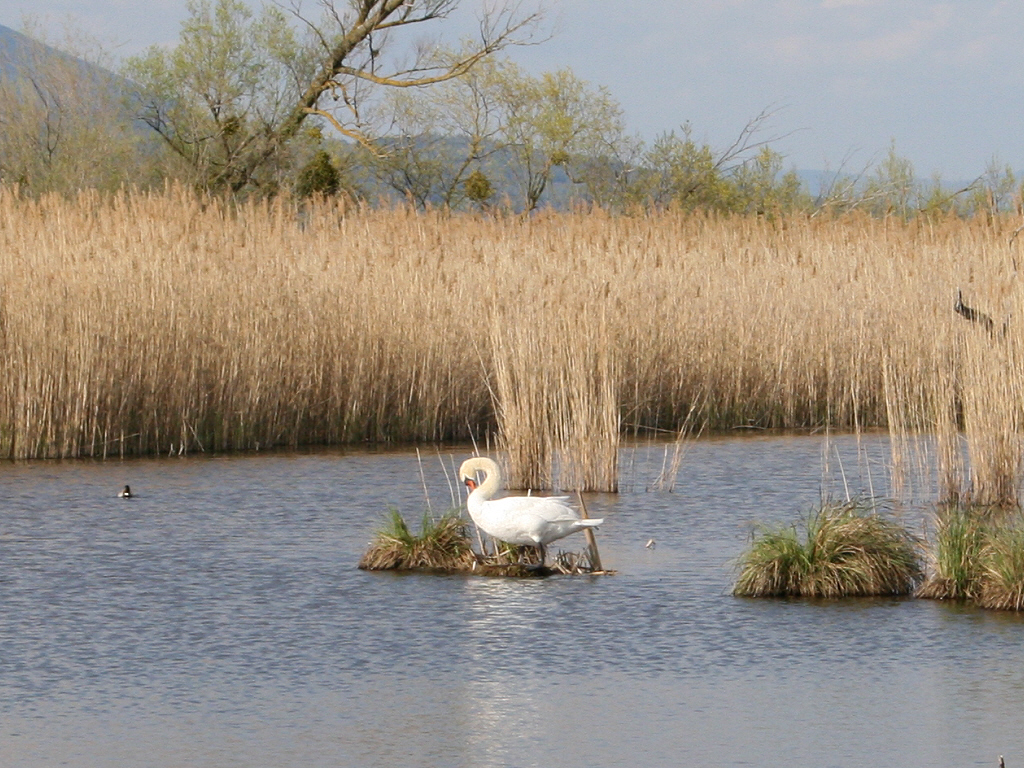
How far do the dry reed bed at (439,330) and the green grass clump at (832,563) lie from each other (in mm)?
2859

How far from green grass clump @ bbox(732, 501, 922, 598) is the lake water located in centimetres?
14

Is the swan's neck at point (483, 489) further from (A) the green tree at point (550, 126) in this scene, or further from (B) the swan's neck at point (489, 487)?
(A) the green tree at point (550, 126)

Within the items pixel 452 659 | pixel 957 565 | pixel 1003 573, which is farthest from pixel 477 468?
pixel 1003 573

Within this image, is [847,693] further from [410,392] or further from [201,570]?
[410,392]

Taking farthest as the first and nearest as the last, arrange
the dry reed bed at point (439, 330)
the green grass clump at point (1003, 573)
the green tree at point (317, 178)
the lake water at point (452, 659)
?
the green tree at point (317, 178), the dry reed bed at point (439, 330), the green grass clump at point (1003, 573), the lake water at point (452, 659)

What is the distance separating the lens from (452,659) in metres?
6.34

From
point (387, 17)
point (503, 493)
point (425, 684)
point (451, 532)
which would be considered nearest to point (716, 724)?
point (425, 684)

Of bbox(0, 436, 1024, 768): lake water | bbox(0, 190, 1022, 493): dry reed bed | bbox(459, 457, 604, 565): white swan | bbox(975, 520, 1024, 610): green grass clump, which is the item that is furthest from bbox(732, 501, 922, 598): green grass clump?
bbox(0, 190, 1022, 493): dry reed bed

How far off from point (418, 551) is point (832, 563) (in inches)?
81.3

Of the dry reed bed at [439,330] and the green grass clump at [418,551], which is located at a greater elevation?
the dry reed bed at [439,330]

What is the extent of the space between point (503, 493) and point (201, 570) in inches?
114

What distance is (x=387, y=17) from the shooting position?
33531mm

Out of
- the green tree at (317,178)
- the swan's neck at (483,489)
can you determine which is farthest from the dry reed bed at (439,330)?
the green tree at (317,178)

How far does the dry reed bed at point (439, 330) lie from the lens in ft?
36.7
